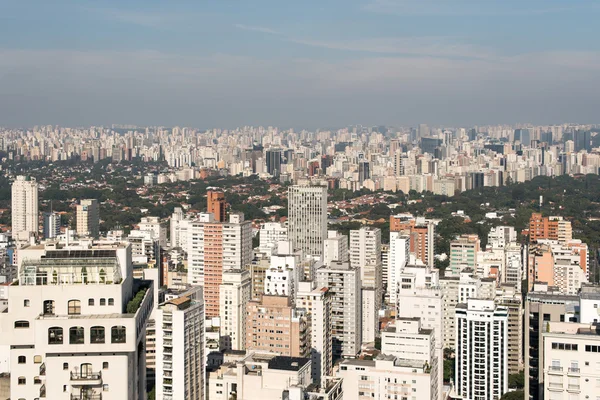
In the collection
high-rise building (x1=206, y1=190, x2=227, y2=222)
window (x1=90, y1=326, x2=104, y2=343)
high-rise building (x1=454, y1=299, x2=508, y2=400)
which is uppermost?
high-rise building (x1=206, y1=190, x2=227, y2=222)

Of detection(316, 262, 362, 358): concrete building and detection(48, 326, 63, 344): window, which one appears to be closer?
detection(48, 326, 63, 344): window

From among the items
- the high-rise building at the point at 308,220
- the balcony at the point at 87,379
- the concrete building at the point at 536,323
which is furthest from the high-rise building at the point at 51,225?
the balcony at the point at 87,379

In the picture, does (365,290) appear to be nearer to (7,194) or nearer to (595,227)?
(595,227)

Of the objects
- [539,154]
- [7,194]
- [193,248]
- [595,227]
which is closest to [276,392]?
[193,248]

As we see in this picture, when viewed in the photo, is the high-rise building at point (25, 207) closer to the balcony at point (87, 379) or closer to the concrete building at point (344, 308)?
the concrete building at point (344, 308)

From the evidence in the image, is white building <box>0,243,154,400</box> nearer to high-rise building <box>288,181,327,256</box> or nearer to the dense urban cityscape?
the dense urban cityscape

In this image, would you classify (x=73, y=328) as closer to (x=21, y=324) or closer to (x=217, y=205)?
(x=21, y=324)

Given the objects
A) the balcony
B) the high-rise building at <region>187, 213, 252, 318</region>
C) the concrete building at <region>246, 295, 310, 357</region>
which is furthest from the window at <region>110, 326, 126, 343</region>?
the high-rise building at <region>187, 213, 252, 318</region>
